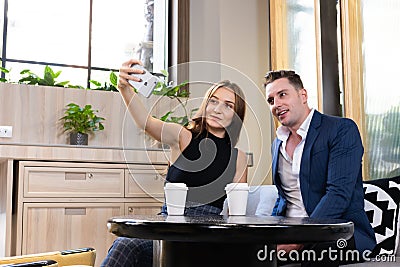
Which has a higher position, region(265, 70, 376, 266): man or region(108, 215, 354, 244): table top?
region(265, 70, 376, 266): man

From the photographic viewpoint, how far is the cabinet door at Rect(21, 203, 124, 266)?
302 cm

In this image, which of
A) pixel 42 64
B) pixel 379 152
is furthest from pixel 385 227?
pixel 42 64

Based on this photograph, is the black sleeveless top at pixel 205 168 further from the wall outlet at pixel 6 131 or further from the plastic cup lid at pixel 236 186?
the wall outlet at pixel 6 131

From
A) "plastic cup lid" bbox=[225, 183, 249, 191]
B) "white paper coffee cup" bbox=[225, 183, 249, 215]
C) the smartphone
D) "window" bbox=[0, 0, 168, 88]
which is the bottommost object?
"white paper coffee cup" bbox=[225, 183, 249, 215]

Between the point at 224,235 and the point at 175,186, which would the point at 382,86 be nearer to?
the point at 175,186

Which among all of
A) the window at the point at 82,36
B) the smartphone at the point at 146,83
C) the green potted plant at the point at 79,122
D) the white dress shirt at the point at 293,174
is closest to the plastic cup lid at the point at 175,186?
the smartphone at the point at 146,83

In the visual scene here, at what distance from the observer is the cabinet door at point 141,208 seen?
327 cm

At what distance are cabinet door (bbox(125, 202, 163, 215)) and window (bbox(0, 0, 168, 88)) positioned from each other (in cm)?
114

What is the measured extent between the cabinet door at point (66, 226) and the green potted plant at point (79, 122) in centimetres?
56

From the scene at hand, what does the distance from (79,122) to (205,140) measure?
207cm

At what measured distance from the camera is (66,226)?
10.2 feet

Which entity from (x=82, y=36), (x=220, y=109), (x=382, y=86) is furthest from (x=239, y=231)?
(x=82, y=36)

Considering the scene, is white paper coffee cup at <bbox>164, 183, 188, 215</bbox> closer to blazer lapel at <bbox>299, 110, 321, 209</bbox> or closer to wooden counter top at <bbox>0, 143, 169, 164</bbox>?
blazer lapel at <bbox>299, 110, 321, 209</bbox>

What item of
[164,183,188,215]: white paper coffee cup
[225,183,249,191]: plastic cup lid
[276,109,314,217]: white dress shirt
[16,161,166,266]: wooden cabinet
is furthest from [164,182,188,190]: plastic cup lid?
[16,161,166,266]: wooden cabinet
